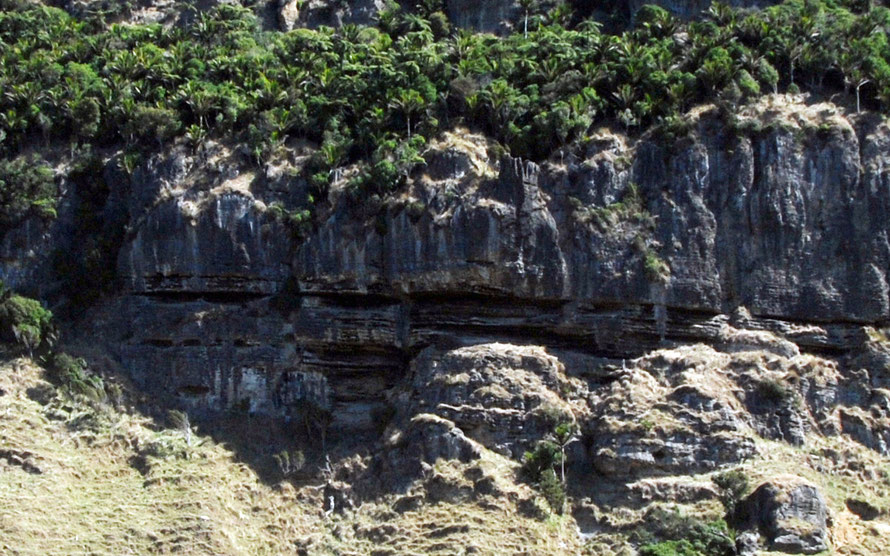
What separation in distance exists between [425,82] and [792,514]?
71.6 ft

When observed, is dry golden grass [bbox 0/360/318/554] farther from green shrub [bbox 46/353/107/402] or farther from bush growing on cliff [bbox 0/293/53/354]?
bush growing on cliff [bbox 0/293/53/354]

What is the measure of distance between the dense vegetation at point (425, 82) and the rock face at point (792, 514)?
14.6 m

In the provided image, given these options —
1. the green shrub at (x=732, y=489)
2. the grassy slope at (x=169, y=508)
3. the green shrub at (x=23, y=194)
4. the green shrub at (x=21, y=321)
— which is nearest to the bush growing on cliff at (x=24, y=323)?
the green shrub at (x=21, y=321)

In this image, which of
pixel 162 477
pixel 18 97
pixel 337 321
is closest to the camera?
pixel 162 477

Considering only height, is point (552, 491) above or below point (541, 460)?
below

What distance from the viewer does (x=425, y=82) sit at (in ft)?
203

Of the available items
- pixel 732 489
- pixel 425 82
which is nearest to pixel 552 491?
pixel 732 489

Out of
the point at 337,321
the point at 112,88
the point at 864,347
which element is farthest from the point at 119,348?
the point at 864,347

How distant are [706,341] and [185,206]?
18459 mm

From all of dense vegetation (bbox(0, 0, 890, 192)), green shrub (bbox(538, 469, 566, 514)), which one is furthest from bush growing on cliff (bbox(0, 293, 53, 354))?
green shrub (bbox(538, 469, 566, 514))

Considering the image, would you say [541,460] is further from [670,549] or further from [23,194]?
[23,194]

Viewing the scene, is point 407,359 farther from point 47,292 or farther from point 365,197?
point 47,292

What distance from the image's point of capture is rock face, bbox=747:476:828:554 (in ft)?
159

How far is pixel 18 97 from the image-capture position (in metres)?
64.1
